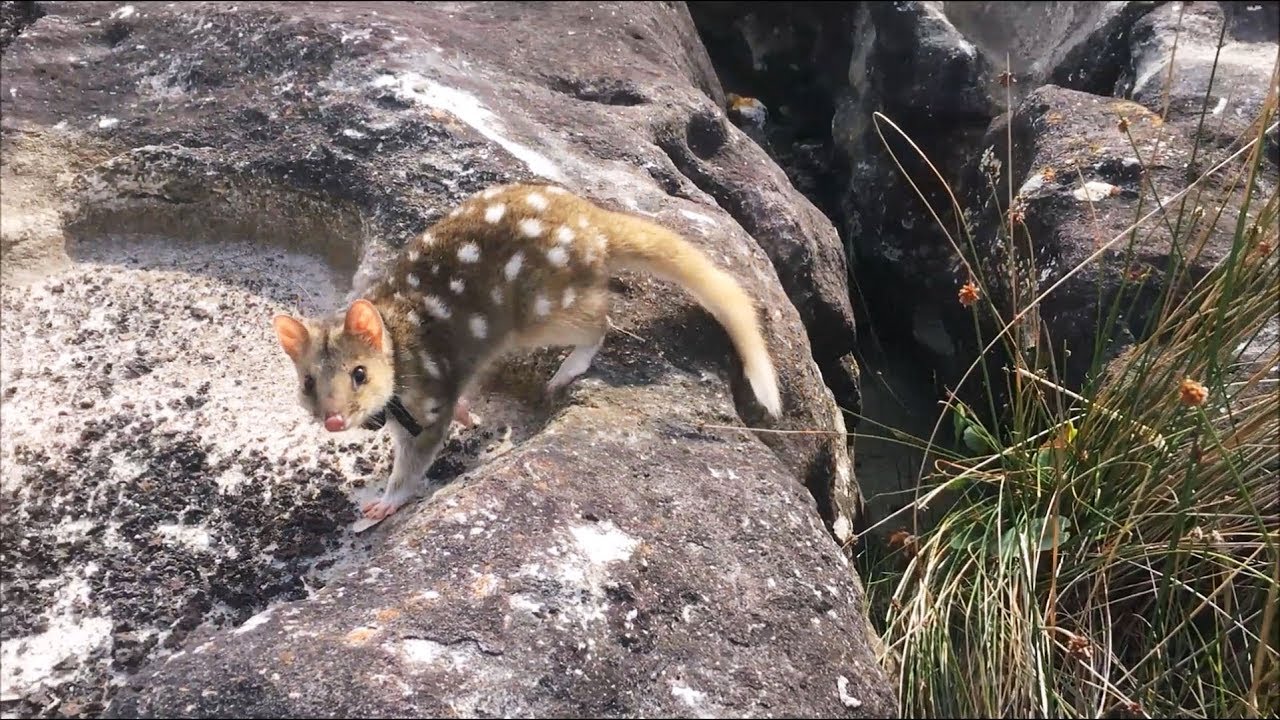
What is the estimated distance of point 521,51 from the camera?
4488 mm

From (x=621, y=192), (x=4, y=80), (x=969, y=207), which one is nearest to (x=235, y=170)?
(x=4, y=80)

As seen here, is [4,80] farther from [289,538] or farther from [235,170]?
[289,538]

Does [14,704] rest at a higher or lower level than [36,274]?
lower

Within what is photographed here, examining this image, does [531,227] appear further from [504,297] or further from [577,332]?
[577,332]

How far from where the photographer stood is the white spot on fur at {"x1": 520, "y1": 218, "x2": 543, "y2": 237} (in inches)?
113

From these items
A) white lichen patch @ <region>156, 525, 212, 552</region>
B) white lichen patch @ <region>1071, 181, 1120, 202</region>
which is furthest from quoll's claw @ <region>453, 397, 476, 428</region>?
white lichen patch @ <region>1071, 181, 1120, 202</region>

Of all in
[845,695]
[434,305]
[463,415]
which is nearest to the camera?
[845,695]

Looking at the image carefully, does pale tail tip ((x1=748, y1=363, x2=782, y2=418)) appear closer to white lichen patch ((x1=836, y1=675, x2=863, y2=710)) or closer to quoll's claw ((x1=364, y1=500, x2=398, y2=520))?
white lichen patch ((x1=836, y1=675, x2=863, y2=710))

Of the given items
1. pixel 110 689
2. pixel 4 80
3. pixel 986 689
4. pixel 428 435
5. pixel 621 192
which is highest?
pixel 4 80

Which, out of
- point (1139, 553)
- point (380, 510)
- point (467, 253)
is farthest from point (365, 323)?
point (1139, 553)

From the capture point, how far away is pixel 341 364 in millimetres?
2605

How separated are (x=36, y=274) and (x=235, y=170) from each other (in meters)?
0.76

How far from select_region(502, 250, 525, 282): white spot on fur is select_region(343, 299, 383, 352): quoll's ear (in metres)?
0.42

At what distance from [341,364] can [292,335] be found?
159mm
